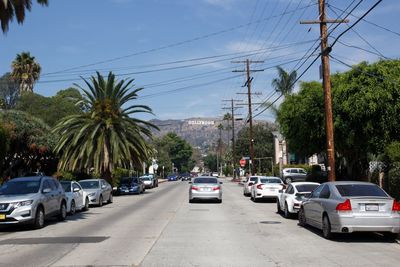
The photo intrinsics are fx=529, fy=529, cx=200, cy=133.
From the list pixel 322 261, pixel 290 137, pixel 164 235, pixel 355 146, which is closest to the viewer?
pixel 322 261

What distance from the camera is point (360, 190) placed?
45.7 ft

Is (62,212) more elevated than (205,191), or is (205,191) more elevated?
(205,191)

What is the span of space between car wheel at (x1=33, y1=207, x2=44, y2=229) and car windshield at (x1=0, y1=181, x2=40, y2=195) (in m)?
0.86

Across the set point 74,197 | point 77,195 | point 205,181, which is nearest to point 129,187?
point 205,181

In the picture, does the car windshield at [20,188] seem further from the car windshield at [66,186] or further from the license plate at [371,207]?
the license plate at [371,207]

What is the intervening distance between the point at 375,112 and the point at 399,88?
5.49ft

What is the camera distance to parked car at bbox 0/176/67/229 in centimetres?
1642

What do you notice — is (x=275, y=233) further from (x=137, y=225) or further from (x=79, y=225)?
(x=79, y=225)

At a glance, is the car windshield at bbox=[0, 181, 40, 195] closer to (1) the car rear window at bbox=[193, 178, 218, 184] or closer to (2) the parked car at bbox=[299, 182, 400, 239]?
(2) the parked car at bbox=[299, 182, 400, 239]

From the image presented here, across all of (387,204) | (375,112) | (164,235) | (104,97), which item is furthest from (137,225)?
(104,97)

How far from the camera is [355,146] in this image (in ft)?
96.1

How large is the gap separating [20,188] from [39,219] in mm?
1615

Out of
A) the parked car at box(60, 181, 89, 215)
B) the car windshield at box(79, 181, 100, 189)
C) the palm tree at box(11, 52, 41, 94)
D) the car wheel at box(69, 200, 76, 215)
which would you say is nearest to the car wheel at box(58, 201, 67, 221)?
the parked car at box(60, 181, 89, 215)

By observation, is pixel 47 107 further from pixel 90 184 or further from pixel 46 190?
pixel 46 190
